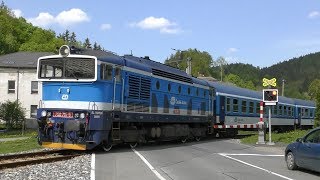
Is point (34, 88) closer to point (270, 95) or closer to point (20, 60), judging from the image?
point (20, 60)

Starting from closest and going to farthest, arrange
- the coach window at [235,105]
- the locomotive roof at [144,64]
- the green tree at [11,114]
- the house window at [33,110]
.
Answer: the locomotive roof at [144,64] → the coach window at [235,105] → the green tree at [11,114] → the house window at [33,110]

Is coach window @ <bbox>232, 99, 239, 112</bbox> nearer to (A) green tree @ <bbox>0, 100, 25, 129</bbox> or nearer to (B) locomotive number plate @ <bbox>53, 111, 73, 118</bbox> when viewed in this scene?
(B) locomotive number plate @ <bbox>53, 111, 73, 118</bbox>

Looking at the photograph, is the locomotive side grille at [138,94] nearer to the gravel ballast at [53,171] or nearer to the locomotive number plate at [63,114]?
the locomotive number plate at [63,114]

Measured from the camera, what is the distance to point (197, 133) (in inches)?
1034

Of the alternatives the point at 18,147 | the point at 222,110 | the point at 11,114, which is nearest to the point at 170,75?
the point at 18,147

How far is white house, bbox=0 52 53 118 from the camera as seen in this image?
57969mm

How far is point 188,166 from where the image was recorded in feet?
48.1

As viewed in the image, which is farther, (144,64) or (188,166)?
(144,64)

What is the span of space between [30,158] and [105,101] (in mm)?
3336

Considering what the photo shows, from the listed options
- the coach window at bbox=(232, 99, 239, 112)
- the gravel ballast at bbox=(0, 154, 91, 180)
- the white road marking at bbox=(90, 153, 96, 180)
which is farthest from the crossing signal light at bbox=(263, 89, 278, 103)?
the gravel ballast at bbox=(0, 154, 91, 180)

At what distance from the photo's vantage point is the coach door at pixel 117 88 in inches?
696

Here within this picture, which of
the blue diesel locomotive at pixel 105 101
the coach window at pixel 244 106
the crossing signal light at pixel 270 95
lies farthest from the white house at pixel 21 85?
the crossing signal light at pixel 270 95

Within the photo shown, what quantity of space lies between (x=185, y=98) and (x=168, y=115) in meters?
2.55

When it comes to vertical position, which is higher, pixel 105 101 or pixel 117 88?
pixel 117 88
